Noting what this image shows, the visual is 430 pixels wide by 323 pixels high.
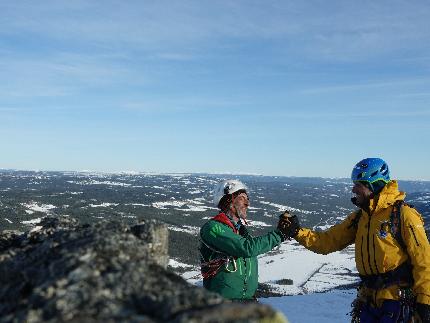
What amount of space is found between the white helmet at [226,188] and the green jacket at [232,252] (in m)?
0.35

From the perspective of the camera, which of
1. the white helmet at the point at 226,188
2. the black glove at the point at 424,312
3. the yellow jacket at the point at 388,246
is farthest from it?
the white helmet at the point at 226,188

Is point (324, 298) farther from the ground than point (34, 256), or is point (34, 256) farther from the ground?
point (34, 256)

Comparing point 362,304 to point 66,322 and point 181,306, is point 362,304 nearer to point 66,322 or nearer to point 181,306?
point 181,306

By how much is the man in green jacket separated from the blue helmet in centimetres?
163

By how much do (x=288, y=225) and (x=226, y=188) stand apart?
4.50 ft

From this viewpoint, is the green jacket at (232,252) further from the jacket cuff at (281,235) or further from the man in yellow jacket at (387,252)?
the man in yellow jacket at (387,252)

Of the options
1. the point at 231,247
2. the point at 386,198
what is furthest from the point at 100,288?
the point at 386,198

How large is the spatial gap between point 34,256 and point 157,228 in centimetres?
128

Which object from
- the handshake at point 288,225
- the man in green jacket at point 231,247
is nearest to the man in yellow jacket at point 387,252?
the handshake at point 288,225

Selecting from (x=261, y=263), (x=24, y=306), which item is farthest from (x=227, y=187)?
(x=261, y=263)

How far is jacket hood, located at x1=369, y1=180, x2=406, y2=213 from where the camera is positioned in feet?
23.4

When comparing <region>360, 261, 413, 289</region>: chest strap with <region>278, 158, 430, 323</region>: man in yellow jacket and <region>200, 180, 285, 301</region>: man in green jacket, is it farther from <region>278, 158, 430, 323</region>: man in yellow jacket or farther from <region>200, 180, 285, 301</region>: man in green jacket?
<region>200, 180, 285, 301</region>: man in green jacket

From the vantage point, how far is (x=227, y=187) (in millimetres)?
7332

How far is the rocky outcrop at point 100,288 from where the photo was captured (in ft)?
9.52
